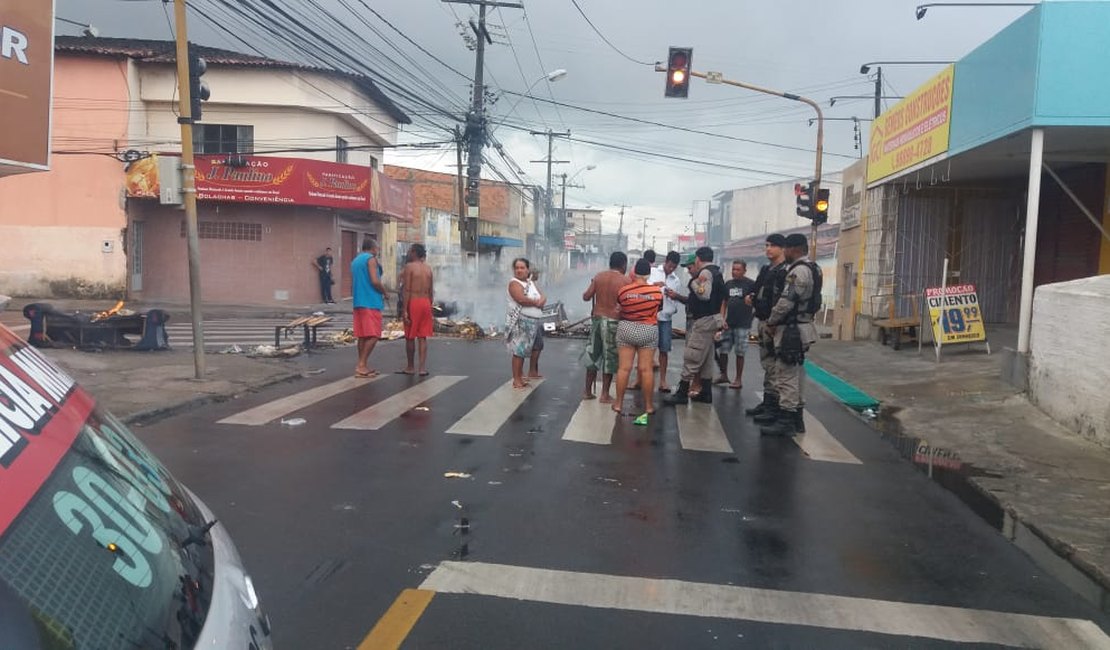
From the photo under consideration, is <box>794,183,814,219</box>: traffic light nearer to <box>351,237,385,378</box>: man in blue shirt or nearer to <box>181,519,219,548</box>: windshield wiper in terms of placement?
<box>351,237,385,378</box>: man in blue shirt

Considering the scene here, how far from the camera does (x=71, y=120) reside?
25672 mm

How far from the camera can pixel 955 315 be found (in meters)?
13.6

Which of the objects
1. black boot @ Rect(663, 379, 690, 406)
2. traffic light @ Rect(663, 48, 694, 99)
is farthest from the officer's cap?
traffic light @ Rect(663, 48, 694, 99)

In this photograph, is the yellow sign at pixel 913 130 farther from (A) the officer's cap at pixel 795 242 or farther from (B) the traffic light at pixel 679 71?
(A) the officer's cap at pixel 795 242

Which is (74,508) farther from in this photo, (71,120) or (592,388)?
(71,120)

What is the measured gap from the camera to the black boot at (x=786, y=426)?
8.08 metres

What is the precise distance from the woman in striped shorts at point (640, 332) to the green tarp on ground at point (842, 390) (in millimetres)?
3105

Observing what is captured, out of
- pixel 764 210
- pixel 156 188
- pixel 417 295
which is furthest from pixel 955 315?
pixel 764 210

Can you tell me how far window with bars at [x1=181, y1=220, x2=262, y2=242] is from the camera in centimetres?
2734

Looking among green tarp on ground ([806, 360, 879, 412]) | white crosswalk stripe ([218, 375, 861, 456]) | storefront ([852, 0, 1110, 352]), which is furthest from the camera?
green tarp on ground ([806, 360, 879, 412])

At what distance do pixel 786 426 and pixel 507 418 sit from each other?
9.11ft

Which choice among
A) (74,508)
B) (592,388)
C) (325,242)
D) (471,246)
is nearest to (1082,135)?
(592,388)

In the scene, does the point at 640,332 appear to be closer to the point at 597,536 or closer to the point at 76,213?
the point at 597,536

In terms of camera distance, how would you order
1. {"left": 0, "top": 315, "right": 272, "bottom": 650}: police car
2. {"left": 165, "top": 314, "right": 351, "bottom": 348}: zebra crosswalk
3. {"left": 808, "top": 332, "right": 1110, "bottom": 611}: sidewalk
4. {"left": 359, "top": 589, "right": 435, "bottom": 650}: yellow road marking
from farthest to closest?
{"left": 165, "top": 314, "right": 351, "bottom": 348}: zebra crosswalk, {"left": 808, "top": 332, "right": 1110, "bottom": 611}: sidewalk, {"left": 359, "top": 589, "right": 435, "bottom": 650}: yellow road marking, {"left": 0, "top": 315, "right": 272, "bottom": 650}: police car
